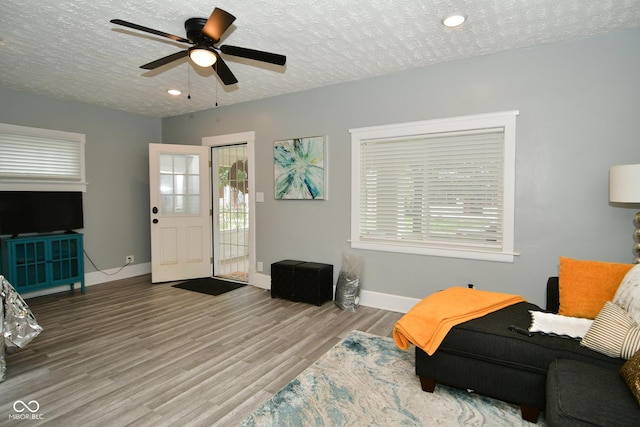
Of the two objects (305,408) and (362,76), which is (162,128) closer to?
(362,76)

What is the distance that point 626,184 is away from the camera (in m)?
2.33

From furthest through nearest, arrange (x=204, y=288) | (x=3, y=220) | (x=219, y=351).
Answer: (x=204, y=288)
(x=3, y=220)
(x=219, y=351)

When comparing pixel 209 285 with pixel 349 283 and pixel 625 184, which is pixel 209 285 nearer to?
pixel 349 283

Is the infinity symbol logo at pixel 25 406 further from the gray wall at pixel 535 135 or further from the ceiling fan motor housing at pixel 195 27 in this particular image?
the gray wall at pixel 535 135

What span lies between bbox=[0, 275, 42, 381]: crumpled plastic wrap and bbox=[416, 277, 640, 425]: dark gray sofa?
285 cm

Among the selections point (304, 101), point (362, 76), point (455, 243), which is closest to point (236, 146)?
point (304, 101)

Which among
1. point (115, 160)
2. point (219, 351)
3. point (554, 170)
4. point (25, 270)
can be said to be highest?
point (115, 160)

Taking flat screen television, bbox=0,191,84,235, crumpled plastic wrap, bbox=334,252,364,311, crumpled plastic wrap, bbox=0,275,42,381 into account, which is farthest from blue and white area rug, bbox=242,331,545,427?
flat screen television, bbox=0,191,84,235

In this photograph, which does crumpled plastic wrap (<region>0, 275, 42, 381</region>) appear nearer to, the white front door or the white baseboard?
the white front door

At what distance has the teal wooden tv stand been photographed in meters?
4.01

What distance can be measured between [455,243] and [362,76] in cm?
204

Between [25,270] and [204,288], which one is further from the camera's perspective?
[204,288]

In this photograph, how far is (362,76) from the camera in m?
3.80

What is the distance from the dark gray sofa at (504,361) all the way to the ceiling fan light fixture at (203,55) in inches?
98.4
